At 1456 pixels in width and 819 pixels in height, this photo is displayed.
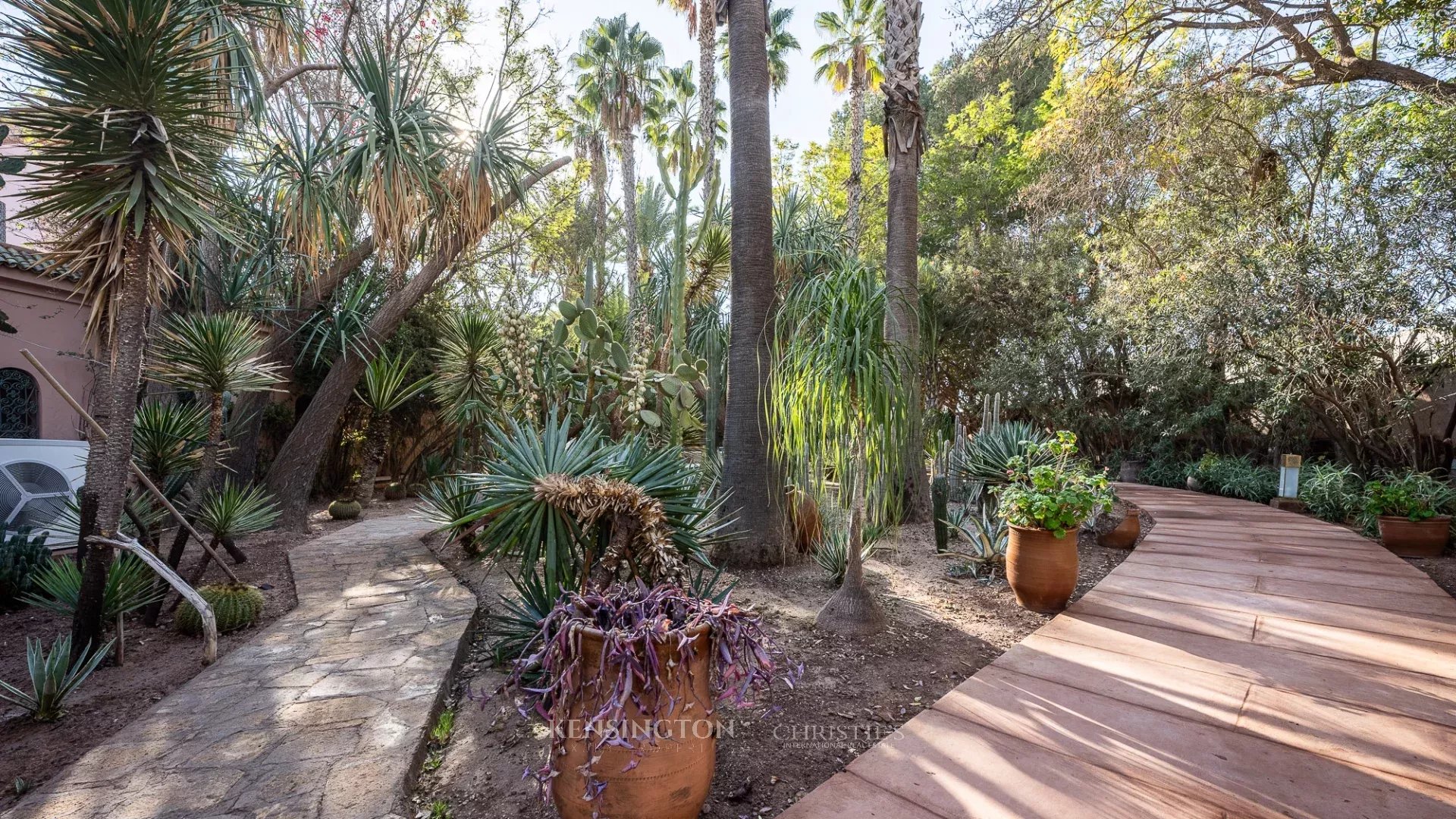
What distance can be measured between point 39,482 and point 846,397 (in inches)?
242

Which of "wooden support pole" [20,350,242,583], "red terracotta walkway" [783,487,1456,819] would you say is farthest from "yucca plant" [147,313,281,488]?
"red terracotta walkway" [783,487,1456,819]

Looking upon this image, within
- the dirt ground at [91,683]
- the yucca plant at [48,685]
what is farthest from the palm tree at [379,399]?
the yucca plant at [48,685]

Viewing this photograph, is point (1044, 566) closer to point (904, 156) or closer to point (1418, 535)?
point (904, 156)

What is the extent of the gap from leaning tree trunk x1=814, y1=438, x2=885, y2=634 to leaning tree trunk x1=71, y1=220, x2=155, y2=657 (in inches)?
148

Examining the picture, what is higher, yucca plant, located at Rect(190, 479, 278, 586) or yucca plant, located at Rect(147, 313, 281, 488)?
yucca plant, located at Rect(147, 313, 281, 488)

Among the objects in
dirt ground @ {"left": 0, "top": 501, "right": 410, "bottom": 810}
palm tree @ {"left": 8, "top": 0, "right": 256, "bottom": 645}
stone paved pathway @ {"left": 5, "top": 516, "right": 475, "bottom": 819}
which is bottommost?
dirt ground @ {"left": 0, "top": 501, "right": 410, "bottom": 810}

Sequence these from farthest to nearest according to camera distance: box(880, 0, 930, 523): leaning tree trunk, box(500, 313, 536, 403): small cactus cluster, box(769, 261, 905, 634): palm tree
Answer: box(880, 0, 930, 523): leaning tree trunk, box(500, 313, 536, 403): small cactus cluster, box(769, 261, 905, 634): palm tree

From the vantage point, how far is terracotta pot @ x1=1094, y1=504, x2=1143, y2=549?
245 inches

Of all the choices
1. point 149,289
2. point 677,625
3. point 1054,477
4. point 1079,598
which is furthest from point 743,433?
point 149,289

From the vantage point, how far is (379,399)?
756 cm

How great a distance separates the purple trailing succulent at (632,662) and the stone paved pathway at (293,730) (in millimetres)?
802

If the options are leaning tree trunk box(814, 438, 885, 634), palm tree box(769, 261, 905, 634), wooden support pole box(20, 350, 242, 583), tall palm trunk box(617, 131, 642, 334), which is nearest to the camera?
wooden support pole box(20, 350, 242, 583)

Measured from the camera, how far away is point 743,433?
197 inches

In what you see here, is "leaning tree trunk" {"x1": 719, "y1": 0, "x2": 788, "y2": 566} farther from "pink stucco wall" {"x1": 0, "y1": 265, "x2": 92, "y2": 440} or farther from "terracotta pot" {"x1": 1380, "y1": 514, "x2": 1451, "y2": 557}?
"pink stucco wall" {"x1": 0, "y1": 265, "x2": 92, "y2": 440}
